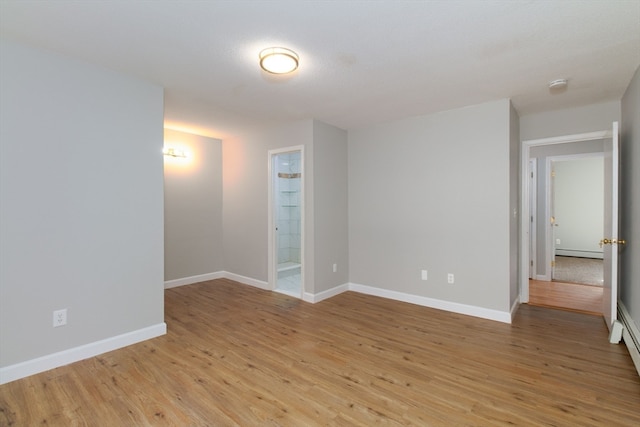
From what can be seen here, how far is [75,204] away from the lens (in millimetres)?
2484

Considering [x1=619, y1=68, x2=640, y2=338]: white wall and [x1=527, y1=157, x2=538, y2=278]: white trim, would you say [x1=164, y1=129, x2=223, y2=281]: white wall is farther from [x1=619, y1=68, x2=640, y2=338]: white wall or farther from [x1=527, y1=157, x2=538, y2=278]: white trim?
[x1=527, y1=157, x2=538, y2=278]: white trim

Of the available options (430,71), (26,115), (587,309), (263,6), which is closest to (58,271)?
(26,115)

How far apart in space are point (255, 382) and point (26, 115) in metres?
2.60

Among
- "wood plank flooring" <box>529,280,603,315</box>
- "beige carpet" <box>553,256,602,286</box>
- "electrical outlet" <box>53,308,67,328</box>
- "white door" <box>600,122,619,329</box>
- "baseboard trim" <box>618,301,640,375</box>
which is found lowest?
"wood plank flooring" <box>529,280,603,315</box>

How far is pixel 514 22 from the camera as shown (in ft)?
6.29

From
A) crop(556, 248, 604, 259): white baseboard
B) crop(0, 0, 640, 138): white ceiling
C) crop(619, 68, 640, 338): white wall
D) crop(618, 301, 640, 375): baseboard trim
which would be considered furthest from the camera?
crop(556, 248, 604, 259): white baseboard

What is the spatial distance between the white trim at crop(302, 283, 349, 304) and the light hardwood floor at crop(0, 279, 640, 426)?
2.02 ft

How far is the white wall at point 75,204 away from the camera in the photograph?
7.27ft

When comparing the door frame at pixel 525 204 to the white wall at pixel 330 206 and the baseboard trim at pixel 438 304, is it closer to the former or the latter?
the baseboard trim at pixel 438 304

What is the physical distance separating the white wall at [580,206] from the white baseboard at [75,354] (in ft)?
27.2

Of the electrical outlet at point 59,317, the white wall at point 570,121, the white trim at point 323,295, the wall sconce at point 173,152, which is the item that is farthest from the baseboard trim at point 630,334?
the wall sconce at point 173,152

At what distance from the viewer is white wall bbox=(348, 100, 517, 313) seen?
11.1 ft

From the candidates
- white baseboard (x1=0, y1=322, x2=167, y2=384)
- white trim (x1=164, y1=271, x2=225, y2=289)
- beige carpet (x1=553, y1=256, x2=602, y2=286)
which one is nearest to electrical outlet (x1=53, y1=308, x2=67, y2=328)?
white baseboard (x1=0, y1=322, x2=167, y2=384)

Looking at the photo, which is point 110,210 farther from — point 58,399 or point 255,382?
point 255,382
